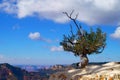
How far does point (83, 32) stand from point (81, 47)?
315 cm

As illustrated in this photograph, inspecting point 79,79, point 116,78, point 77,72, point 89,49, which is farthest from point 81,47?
point 116,78

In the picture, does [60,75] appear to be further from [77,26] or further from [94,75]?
[77,26]

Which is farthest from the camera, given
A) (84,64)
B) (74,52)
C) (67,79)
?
(74,52)

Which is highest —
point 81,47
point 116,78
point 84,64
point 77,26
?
point 77,26

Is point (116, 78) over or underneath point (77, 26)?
underneath

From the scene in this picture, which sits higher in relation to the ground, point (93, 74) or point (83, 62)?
point (83, 62)

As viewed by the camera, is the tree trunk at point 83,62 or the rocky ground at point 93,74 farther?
the tree trunk at point 83,62

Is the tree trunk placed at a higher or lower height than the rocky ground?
higher

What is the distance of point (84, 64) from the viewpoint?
4759 centimetres

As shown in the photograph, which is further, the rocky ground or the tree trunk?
the tree trunk

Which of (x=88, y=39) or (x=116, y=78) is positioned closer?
(x=116, y=78)

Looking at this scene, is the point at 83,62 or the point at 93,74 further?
the point at 83,62

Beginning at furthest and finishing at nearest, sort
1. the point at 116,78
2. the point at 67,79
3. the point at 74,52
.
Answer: the point at 74,52
the point at 67,79
the point at 116,78

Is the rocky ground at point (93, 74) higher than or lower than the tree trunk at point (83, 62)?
lower
